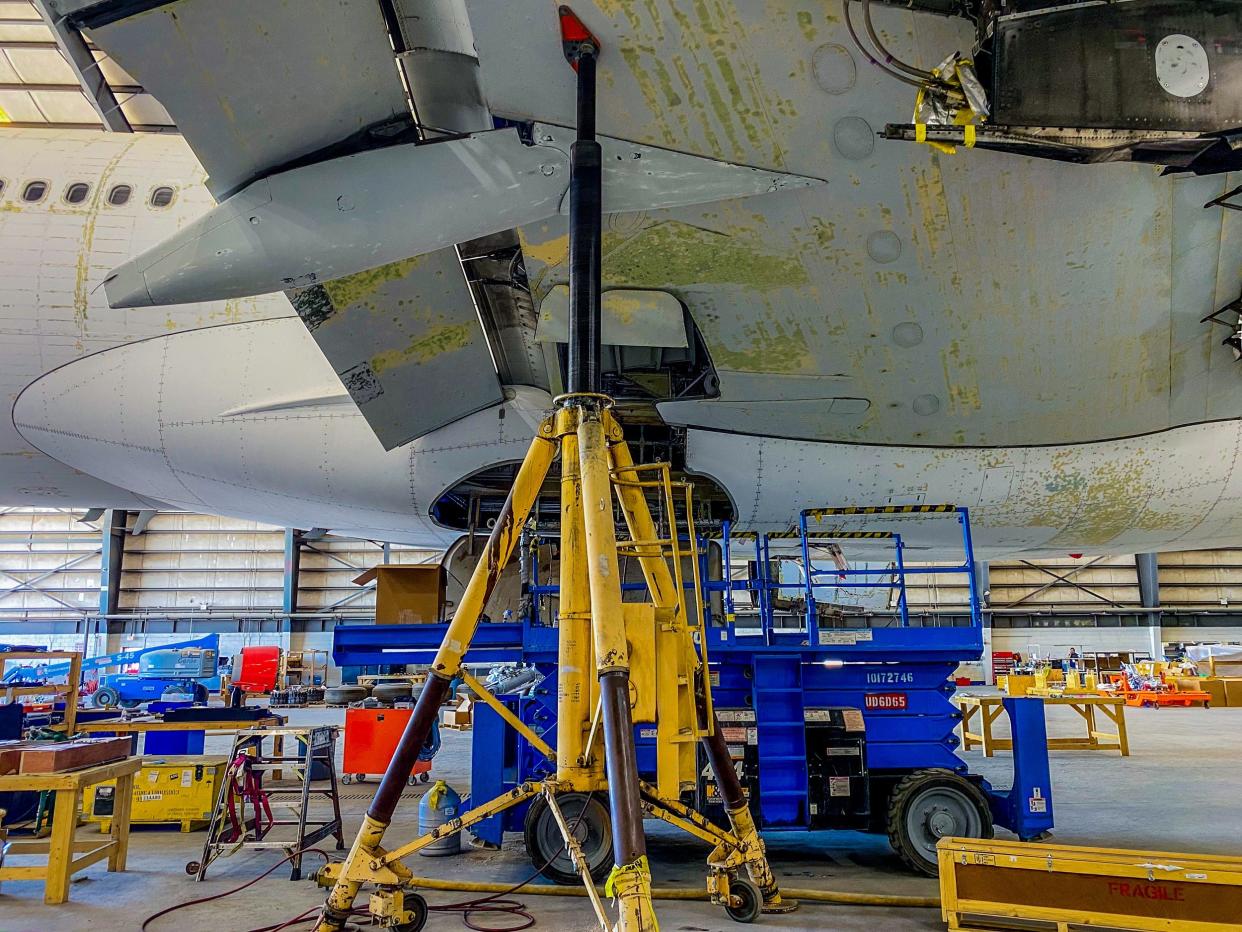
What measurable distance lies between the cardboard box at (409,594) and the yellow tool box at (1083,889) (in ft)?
13.4

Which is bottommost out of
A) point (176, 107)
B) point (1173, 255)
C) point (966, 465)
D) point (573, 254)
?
point (966, 465)

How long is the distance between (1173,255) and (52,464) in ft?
31.6

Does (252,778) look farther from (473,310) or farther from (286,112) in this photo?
(286,112)

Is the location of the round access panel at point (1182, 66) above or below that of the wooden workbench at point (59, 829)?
above

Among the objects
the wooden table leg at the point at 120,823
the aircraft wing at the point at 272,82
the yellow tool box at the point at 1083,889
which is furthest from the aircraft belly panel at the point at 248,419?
the yellow tool box at the point at 1083,889

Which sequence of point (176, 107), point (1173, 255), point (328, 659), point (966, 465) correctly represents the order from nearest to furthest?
point (176, 107)
point (1173, 255)
point (966, 465)
point (328, 659)

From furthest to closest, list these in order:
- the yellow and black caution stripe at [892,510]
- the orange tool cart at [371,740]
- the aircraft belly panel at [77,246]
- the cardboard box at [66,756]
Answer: the orange tool cart at [371,740], the aircraft belly panel at [77,246], the yellow and black caution stripe at [892,510], the cardboard box at [66,756]

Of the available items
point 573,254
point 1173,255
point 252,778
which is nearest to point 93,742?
point 252,778

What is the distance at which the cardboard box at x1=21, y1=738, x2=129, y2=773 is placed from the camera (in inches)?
237

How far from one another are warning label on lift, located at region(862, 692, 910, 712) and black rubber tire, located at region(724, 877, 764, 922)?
88.8 inches

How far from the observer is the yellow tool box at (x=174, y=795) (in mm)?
8273

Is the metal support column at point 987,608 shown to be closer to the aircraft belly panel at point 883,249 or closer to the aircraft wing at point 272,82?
the aircraft belly panel at point 883,249

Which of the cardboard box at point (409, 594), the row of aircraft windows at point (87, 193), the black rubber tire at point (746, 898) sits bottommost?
the black rubber tire at point (746, 898)

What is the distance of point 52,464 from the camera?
8805 millimetres
